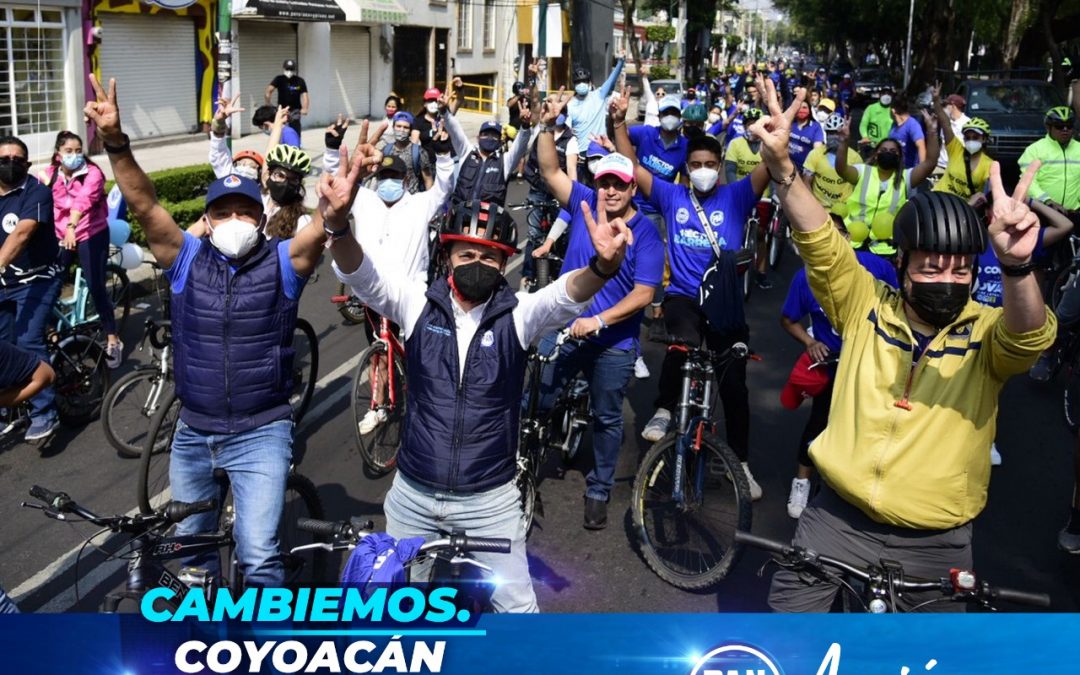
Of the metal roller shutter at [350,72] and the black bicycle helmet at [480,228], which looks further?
the metal roller shutter at [350,72]

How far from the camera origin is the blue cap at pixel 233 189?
4.31 m

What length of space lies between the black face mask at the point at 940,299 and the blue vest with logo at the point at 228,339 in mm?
2503

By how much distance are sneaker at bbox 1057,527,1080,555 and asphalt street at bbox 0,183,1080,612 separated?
10 centimetres

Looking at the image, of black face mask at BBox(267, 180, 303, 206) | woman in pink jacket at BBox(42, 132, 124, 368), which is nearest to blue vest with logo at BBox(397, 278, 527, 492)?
black face mask at BBox(267, 180, 303, 206)

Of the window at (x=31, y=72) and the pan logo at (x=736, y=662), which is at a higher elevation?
the window at (x=31, y=72)

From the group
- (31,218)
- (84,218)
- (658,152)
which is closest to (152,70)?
(658,152)

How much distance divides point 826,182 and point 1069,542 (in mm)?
4374

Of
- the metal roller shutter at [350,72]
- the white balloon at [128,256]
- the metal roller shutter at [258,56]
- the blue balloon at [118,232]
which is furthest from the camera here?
the metal roller shutter at [350,72]

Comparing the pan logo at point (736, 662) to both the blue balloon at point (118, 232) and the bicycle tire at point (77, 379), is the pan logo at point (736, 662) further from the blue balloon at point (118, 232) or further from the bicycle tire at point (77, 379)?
the blue balloon at point (118, 232)

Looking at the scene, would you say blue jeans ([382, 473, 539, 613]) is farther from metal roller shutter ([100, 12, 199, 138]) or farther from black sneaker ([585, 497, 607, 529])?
metal roller shutter ([100, 12, 199, 138])

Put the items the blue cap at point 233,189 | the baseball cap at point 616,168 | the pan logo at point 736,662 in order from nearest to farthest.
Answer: the pan logo at point 736,662 < the blue cap at point 233,189 < the baseball cap at point 616,168

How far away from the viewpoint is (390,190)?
24.0 ft

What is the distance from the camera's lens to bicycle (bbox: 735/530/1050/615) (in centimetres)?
311

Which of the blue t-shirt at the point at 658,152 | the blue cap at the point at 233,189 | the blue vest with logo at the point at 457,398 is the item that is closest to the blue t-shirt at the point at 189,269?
the blue cap at the point at 233,189
